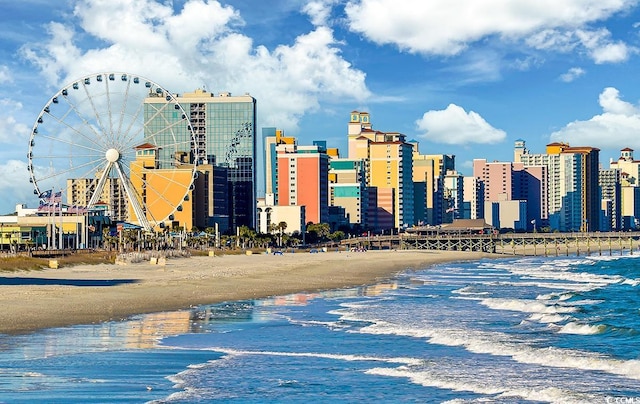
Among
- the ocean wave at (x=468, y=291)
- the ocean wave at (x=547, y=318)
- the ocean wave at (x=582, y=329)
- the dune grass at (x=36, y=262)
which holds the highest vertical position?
the dune grass at (x=36, y=262)

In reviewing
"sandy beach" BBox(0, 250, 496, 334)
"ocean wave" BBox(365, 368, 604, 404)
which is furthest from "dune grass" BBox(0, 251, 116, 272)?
"ocean wave" BBox(365, 368, 604, 404)

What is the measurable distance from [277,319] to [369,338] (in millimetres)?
7403

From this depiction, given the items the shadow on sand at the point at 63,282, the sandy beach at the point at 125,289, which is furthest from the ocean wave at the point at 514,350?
the shadow on sand at the point at 63,282

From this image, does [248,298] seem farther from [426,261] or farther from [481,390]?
[426,261]

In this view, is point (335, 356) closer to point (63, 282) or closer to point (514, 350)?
point (514, 350)

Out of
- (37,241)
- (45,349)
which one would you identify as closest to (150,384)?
(45,349)

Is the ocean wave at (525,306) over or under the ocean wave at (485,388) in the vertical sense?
under

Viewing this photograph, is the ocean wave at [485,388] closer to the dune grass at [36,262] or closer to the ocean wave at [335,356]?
the ocean wave at [335,356]

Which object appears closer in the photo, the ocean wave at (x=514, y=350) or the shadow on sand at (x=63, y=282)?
the ocean wave at (x=514, y=350)

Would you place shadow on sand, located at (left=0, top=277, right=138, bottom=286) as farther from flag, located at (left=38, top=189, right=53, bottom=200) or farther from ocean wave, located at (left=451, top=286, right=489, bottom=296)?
flag, located at (left=38, top=189, right=53, bottom=200)

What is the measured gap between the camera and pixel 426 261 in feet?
413

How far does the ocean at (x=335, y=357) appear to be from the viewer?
68.7 feet

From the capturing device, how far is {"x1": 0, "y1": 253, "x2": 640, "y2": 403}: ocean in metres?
20.9

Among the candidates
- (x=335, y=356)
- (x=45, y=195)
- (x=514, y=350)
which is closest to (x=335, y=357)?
(x=335, y=356)
